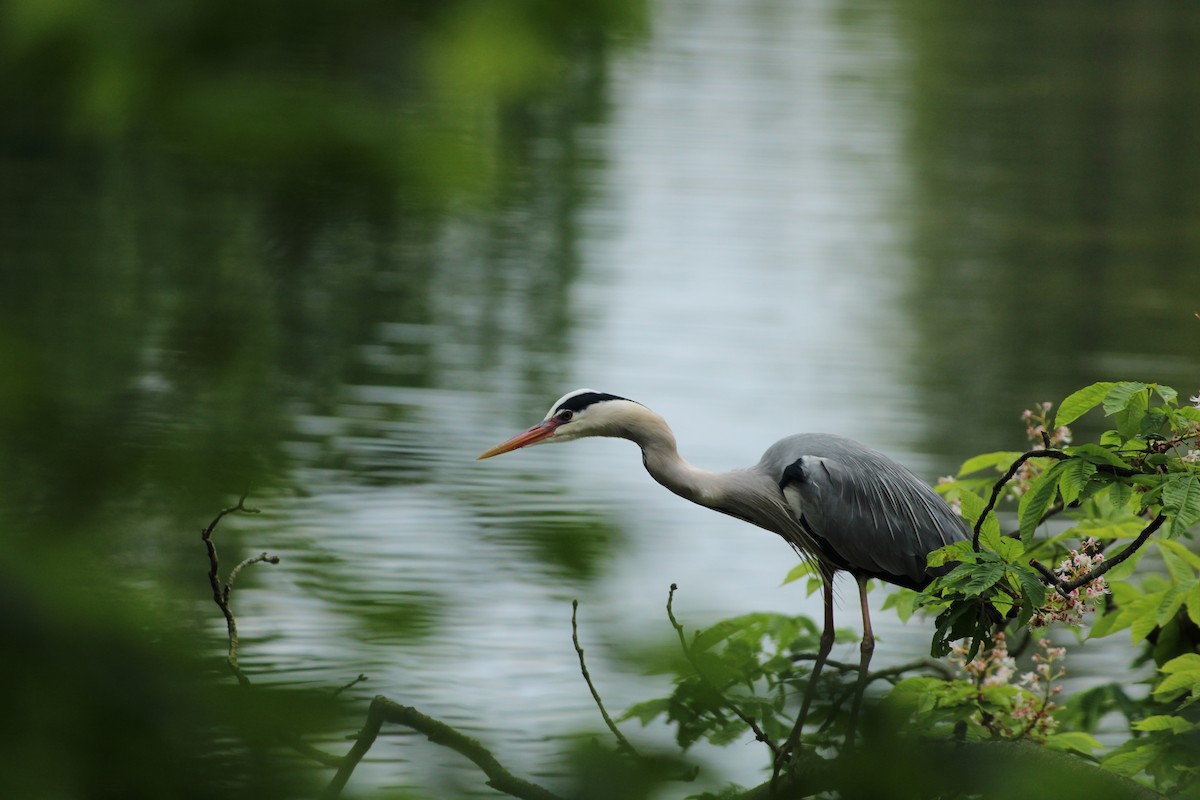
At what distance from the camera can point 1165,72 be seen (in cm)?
1451

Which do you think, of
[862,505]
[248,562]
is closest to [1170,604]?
[862,505]

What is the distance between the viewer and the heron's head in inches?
80.9

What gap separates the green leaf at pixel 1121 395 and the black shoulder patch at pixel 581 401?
2.32ft

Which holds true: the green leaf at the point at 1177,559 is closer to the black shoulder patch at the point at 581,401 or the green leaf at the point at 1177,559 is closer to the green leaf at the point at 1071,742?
the green leaf at the point at 1071,742

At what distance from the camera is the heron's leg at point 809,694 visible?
1771mm

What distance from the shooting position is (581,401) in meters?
2.06

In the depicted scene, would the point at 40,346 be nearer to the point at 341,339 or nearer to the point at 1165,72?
the point at 341,339

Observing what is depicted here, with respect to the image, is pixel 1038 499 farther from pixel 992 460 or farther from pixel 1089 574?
pixel 992 460

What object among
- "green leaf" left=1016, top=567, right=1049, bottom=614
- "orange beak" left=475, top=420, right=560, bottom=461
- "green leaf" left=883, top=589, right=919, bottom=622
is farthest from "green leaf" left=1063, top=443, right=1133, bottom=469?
"green leaf" left=883, top=589, right=919, bottom=622

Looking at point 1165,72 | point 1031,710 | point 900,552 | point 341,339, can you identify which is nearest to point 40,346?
point 900,552

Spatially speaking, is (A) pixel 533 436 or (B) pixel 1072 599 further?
(A) pixel 533 436

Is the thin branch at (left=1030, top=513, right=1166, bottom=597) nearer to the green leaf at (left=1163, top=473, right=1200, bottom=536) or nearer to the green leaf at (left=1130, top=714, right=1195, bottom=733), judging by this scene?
the green leaf at (left=1163, top=473, right=1200, bottom=536)

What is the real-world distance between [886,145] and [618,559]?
1107 cm

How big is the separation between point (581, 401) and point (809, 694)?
497 mm
